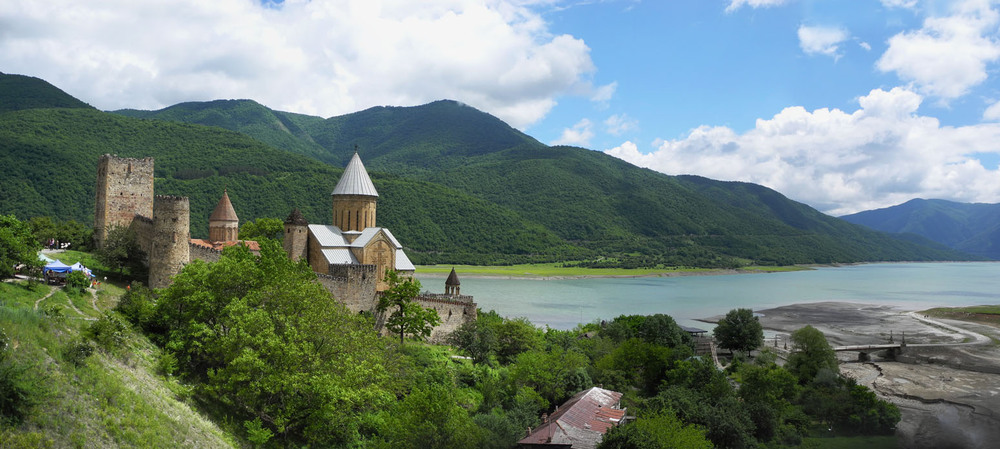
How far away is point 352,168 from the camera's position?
90.8 feet

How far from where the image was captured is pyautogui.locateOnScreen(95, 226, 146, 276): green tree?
19.9 meters

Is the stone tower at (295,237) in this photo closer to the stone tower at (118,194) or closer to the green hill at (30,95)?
the stone tower at (118,194)

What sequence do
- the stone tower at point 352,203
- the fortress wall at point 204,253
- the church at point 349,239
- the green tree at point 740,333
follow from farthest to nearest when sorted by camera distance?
the green tree at point 740,333, the stone tower at point 352,203, the church at point 349,239, the fortress wall at point 204,253

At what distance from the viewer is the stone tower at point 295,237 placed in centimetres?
2362

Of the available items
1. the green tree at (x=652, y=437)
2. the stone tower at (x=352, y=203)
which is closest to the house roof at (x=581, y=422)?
the green tree at (x=652, y=437)

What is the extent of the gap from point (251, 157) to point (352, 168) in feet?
174

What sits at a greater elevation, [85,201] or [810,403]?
[85,201]

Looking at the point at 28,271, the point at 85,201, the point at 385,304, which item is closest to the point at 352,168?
the point at 385,304

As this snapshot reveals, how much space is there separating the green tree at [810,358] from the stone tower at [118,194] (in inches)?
1109

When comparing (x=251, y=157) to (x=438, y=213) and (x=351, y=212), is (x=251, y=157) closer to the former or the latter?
(x=438, y=213)

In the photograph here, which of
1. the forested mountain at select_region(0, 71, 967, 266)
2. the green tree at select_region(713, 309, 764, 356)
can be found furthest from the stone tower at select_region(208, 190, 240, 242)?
the green tree at select_region(713, 309, 764, 356)

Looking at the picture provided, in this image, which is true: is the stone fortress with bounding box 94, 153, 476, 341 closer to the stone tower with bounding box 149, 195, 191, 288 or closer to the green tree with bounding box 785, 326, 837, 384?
the stone tower with bounding box 149, 195, 191, 288

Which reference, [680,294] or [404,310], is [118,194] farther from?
[680,294]

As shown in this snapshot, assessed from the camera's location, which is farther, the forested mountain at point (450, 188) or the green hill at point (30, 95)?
the green hill at point (30, 95)
